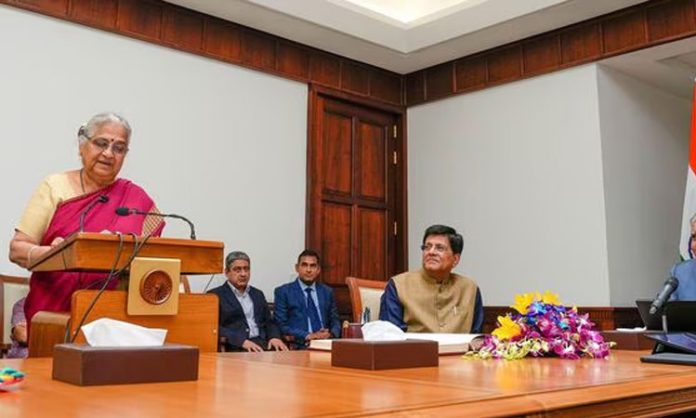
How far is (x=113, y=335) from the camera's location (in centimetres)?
120

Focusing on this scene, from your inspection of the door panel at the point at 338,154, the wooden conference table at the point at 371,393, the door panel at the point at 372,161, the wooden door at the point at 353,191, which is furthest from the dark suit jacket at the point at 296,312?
the wooden conference table at the point at 371,393

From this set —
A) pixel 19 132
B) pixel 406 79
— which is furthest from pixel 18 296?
pixel 406 79

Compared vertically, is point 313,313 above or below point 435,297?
below

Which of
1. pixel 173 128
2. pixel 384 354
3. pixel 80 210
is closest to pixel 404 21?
pixel 173 128

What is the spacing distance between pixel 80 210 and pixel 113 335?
1445mm

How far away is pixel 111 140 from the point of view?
8.46ft

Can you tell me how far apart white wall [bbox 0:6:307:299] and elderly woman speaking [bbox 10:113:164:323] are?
1.68 m

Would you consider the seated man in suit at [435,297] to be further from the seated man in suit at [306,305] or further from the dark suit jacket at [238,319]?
the seated man in suit at [306,305]

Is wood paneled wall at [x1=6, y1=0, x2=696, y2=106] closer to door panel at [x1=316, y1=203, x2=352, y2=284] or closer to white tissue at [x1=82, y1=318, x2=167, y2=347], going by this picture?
door panel at [x1=316, y1=203, x2=352, y2=284]

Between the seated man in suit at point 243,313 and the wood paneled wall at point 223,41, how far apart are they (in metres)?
1.56

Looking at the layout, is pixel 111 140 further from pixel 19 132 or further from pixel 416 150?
pixel 416 150

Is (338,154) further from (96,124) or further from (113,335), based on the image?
(113,335)

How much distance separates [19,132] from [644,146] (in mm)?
4468

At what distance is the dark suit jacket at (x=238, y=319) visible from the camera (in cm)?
444
